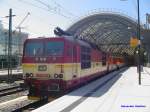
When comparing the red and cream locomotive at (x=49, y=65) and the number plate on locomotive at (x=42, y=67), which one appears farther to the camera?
the number plate on locomotive at (x=42, y=67)

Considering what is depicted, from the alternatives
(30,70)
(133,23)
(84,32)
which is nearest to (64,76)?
(30,70)

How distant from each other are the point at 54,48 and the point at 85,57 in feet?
16.2

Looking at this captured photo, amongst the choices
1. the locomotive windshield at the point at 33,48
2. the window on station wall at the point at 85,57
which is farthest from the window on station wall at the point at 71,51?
the window on station wall at the point at 85,57

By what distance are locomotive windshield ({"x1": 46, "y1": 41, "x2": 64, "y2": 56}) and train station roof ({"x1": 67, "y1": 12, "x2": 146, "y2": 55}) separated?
36.8 metres

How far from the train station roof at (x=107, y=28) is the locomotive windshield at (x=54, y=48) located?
36.8 metres

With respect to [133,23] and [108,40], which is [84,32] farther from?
[108,40]

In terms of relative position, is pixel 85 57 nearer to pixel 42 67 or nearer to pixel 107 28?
pixel 42 67

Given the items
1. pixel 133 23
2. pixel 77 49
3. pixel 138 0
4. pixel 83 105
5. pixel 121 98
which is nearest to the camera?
pixel 83 105

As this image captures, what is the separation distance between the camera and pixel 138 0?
2538 cm

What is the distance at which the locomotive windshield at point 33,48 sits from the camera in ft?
57.5

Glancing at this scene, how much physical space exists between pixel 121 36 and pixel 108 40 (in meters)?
4.13

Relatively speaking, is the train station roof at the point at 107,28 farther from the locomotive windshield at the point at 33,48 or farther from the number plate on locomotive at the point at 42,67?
the number plate on locomotive at the point at 42,67

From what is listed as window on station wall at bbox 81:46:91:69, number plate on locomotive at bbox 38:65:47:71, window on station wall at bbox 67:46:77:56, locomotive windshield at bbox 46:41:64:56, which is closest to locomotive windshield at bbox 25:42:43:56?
locomotive windshield at bbox 46:41:64:56

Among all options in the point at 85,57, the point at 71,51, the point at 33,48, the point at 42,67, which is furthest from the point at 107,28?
the point at 42,67
